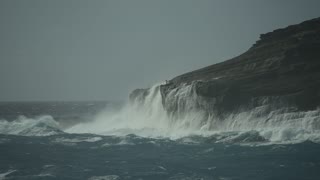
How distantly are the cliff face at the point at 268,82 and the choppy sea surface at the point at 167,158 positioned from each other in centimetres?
651

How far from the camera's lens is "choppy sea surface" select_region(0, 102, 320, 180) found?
29.4 m

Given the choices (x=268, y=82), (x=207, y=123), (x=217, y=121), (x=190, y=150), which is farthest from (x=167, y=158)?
(x=268, y=82)

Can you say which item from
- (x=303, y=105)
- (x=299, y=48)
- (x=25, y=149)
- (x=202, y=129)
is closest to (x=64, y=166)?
(x=25, y=149)

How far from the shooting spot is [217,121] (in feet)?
178

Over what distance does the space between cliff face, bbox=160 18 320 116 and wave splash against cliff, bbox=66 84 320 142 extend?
0.28 meters

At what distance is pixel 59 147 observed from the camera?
46938 mm

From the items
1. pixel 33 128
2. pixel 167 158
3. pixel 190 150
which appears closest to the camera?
pixel 167 158

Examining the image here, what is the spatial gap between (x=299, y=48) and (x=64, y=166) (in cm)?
3665

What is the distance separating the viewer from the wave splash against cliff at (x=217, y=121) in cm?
4425

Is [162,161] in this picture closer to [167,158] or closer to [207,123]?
[167,158]

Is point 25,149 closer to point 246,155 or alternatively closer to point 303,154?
point 246,155

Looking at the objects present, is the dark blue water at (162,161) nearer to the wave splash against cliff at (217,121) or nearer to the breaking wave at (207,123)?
the breaking wave at (207,123)

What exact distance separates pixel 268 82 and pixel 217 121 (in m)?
8.88

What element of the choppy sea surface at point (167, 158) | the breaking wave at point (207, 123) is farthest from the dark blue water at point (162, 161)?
the breaking wave at point (207, 123)
